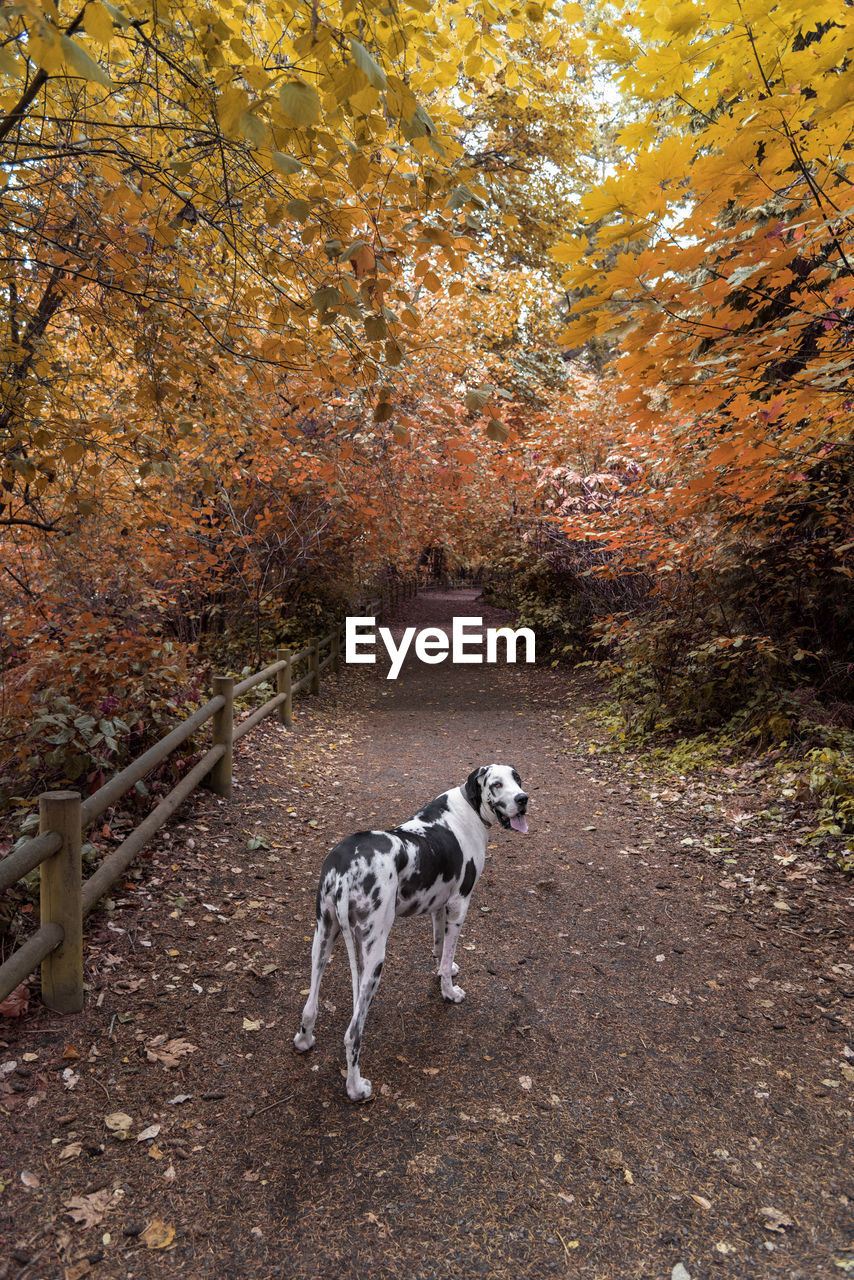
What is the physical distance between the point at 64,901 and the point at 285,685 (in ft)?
19.1

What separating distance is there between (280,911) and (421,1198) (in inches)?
91.4

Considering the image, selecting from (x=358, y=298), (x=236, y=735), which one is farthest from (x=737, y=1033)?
(x=236, y=735)

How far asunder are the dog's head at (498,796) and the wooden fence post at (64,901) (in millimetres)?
1883

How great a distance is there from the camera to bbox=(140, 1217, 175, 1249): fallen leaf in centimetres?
223

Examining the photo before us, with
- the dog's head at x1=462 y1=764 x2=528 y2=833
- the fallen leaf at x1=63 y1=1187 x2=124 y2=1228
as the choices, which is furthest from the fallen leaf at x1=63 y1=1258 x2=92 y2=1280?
the dog's head at x1=462 y1=764 x2=528 y2=833

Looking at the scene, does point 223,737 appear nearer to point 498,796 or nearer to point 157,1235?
point 498,796

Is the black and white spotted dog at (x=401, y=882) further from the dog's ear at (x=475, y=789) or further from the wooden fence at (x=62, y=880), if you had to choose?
the wooden fence at (x=62, y=880)

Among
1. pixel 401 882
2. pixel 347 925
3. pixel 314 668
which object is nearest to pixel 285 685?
pixel 314 668

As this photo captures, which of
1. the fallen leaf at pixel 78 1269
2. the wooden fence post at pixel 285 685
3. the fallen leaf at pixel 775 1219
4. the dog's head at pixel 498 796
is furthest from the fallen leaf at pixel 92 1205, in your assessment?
the wooden fence post at pixel 285 685

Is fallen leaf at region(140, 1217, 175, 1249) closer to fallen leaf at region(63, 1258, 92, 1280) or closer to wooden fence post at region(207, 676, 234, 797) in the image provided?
fallen leaf at region(63, 1258, 92, 1280)

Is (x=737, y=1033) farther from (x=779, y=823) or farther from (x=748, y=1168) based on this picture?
(x=779, y=823)

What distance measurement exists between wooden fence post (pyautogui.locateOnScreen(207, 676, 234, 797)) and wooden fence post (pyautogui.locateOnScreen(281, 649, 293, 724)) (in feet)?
8.63

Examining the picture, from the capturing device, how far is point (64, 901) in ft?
10.2

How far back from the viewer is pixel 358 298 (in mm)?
2803
